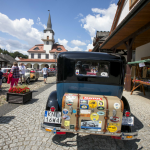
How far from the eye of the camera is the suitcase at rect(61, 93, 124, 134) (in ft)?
6.84

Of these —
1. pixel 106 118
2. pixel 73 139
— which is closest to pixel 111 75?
pixel 106 118

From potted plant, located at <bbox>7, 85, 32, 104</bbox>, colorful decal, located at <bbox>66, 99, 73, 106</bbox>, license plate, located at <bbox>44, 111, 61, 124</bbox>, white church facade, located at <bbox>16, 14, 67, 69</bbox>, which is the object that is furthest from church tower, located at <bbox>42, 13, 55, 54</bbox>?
colorful decal, located at <bbox>66, 99, 73, 106</bbox>

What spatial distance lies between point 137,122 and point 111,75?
87.2 inches

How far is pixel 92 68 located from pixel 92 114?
1.21 m

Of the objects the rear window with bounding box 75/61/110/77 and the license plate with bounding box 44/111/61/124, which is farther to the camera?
the rear window with bounding box 75/61/110/77

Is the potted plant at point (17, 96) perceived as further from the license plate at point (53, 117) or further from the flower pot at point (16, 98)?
the license plate at point (53, 117)

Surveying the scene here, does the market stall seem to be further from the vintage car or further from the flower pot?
the flower pot

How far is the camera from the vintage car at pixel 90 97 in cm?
211

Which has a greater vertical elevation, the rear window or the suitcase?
the rear window

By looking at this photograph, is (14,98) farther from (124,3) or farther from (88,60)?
(124,3)

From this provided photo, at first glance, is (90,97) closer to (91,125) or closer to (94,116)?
(94,116)

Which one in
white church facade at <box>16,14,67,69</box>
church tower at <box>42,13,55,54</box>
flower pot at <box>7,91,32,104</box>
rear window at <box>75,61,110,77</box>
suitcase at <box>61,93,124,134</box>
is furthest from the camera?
church tower at <box>42,13,55,54</box>

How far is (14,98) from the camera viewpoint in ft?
16.5

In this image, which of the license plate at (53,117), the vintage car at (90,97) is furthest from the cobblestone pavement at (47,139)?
the license plate at (53,117)
